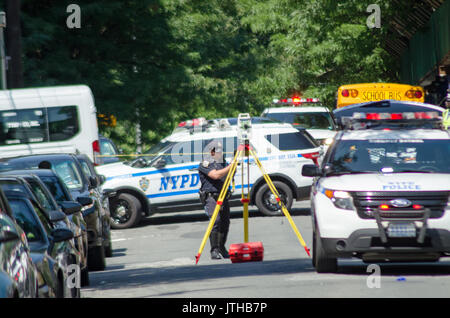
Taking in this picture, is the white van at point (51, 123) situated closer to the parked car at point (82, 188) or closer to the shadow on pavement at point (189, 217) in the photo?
the shadow on pavement at point (189, 217)

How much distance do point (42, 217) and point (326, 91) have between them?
23.9 meters

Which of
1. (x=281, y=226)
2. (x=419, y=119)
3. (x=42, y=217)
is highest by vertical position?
(x=419, y=119)

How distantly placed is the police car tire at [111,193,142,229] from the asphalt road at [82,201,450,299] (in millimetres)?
1818

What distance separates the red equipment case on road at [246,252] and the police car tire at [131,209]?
702cm

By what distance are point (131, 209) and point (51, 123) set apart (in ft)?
18.4

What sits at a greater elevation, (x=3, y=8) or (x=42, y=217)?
(x=3, y=8)

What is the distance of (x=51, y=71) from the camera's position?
28.3 m

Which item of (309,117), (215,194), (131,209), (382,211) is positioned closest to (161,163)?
(131,209)

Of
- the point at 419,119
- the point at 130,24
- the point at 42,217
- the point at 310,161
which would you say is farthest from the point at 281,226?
the point at 130,24

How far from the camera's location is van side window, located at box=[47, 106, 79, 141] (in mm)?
24609

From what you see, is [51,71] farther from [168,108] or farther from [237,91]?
[237,91]
